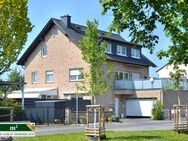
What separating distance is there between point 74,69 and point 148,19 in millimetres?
40850

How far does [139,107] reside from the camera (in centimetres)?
5281

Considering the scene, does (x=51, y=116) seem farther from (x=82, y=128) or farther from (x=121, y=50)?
(x=121, y=50)

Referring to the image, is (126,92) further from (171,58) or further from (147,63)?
(171,58)

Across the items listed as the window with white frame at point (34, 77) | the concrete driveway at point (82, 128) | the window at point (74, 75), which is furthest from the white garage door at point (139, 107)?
→ the concrete driveway at point (82, 128)

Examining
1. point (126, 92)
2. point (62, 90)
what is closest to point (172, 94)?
point (126, 92)

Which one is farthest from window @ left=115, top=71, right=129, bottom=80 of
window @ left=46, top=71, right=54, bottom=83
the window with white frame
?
the window with white frame

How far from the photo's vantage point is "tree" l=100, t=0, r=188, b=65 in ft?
36.4

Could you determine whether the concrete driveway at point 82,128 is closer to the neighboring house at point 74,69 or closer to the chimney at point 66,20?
the neighboring house at point 74,69

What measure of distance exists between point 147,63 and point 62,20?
1271 cm

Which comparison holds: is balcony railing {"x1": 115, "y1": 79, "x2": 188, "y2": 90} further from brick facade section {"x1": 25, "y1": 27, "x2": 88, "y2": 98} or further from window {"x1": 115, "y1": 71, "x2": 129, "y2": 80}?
brick facade section {"x1": 25, "y1": 27, "x2": 88, "y2": 98}

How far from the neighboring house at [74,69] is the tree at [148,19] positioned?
3813 centimetres

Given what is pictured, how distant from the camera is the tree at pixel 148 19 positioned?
11109 mm

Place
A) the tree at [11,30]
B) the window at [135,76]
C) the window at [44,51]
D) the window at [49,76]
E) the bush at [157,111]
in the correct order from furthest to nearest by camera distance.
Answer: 1. the window at [135,76]
2. the window at [44,51]
3. the window at [49,76]
4. the bush at [157,111]
5. the tree at [11,30]

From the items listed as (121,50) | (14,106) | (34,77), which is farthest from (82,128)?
(34,77)
